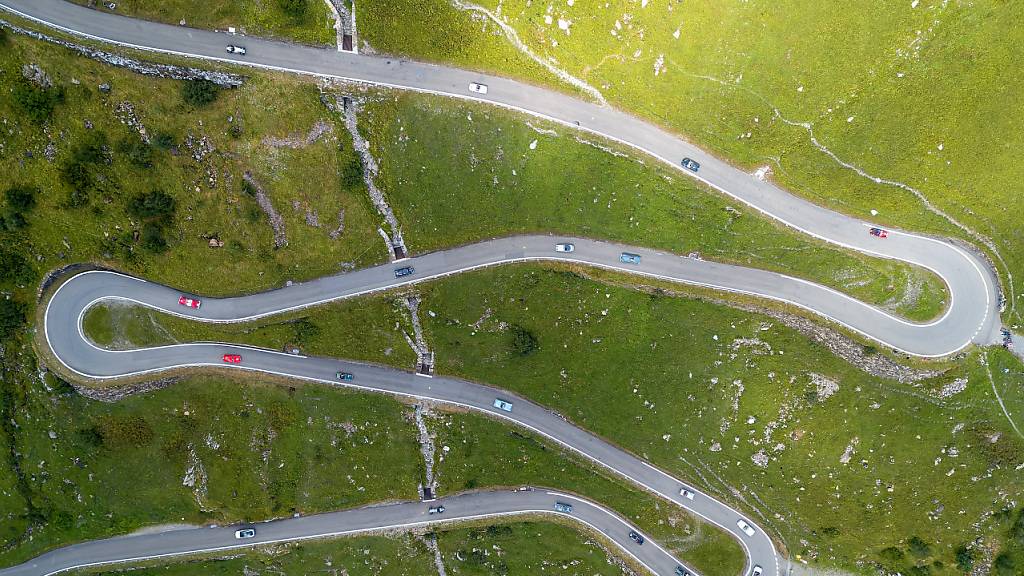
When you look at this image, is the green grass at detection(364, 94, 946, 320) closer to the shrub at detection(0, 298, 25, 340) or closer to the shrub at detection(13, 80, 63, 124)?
the shrub at detection(13, 80, 63, 124)

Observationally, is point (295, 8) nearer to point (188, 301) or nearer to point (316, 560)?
point (188, 301)

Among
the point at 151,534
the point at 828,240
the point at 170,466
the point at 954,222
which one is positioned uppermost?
the point at 954,222

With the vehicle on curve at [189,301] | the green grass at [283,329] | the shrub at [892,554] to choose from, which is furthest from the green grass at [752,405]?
the vehicle on curve at [189,301]

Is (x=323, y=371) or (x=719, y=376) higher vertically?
(x=719, y=376)

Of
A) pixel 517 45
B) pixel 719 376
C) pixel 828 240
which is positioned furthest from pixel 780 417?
pixel 517 45

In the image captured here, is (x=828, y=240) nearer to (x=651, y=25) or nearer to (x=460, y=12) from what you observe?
(x=651, y=25)

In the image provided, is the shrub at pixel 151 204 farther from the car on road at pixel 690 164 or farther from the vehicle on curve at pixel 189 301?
the car on road at pixel 690 164

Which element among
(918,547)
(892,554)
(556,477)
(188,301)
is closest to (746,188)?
(556,477)
